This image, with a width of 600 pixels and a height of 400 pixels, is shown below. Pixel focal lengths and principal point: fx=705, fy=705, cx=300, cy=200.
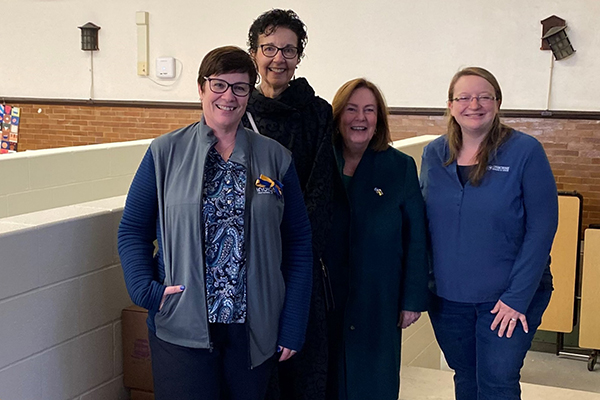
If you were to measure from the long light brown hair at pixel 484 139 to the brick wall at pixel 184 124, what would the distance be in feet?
11.9

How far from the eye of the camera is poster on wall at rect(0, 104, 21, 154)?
6.31 m

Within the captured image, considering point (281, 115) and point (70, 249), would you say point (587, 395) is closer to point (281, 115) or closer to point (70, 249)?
point (281, 115)

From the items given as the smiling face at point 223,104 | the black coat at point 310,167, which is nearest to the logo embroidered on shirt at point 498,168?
the black coat at point 310,167

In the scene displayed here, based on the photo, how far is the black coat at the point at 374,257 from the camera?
2232 millimetres

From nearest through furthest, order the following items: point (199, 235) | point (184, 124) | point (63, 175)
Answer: point (199, 235), point (63, 175), point (184, 124)

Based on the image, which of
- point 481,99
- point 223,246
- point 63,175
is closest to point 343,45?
point 63,175

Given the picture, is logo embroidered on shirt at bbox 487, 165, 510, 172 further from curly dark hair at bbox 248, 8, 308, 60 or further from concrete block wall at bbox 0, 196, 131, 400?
concrete block wall at bbox 0, 196, 131, 400

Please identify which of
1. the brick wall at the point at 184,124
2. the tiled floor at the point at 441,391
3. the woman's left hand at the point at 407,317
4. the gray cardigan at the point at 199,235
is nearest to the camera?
the gray cardigan at the point at 199,235

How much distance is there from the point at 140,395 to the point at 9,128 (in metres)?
5.07

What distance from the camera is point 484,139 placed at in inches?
86.3

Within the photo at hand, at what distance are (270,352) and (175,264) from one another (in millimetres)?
347

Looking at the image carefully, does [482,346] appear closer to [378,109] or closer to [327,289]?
[327,289]

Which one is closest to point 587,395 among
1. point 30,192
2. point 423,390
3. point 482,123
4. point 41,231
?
point 423,390

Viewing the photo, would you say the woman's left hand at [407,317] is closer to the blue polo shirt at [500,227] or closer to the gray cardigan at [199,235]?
the blue polo shirt at [500,227]
